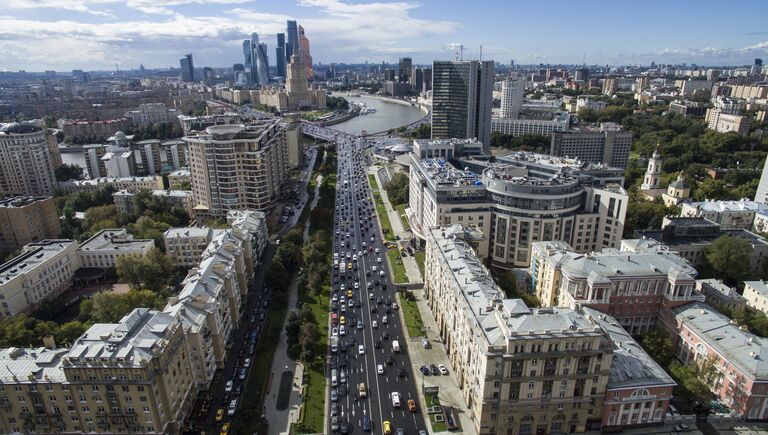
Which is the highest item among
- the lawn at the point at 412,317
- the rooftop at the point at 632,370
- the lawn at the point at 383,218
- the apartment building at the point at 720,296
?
the rooftop at the point at 632,370

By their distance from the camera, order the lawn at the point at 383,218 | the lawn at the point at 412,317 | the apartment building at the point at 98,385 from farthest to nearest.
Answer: the lawn at the point at 383,218, the lawn at the point at 412,317, the apartment building at the point at 98,385

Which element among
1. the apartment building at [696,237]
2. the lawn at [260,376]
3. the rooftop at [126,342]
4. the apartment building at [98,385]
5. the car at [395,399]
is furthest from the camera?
the apartment building at [696,237]

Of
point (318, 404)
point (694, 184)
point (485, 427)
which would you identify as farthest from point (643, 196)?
point (318, 404)

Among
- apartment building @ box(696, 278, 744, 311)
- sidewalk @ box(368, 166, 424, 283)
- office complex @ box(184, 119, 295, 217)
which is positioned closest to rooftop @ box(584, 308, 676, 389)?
apartment building @ box(696, 278, 744, 311)

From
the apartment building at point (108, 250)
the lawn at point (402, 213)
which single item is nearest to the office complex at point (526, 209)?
the lawn at point (402, 213)

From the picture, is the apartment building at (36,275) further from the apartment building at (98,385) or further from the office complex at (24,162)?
the office complex at (24,162)

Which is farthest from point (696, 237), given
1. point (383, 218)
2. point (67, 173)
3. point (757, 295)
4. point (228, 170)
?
point (67, 173)

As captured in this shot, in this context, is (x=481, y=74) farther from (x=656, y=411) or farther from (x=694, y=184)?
(x=656, y=411)

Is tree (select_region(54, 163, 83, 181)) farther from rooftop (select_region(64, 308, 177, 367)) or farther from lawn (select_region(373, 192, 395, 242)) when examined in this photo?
rooftop (select_region(64, 308, 177, 367))
